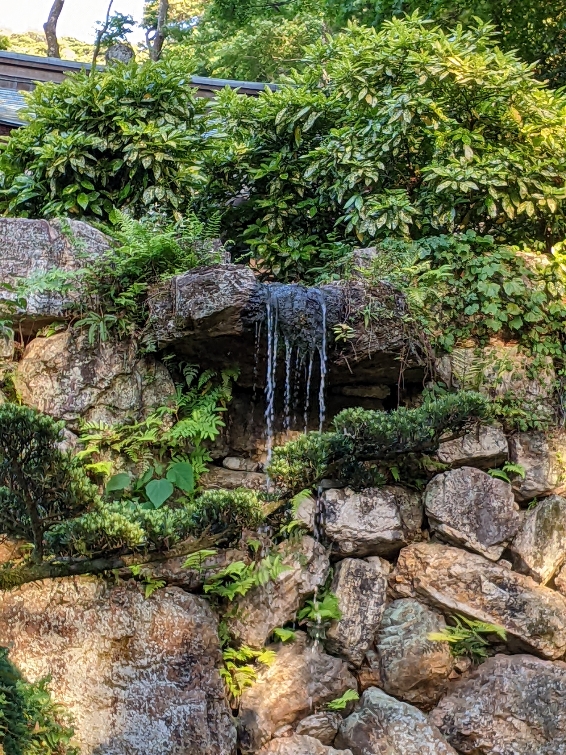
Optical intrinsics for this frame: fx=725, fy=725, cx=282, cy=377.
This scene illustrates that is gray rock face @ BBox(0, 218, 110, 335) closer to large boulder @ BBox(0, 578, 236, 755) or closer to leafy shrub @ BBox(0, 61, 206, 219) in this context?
leafy shrub @ BBox(0, 61, 206, 219)

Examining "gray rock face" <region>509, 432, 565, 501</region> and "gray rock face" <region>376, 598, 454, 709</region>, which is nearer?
"gray rock face" <region>376, 598, 454, 709</region>

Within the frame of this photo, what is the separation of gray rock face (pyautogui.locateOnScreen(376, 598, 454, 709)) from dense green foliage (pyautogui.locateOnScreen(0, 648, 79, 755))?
2.06m

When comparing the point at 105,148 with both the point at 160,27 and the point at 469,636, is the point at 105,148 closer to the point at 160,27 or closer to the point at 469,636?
the point at 469,636

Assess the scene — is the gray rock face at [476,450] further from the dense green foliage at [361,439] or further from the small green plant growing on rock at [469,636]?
the small green plant growing on rock at [469,636]

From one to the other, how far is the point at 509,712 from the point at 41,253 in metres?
4.77

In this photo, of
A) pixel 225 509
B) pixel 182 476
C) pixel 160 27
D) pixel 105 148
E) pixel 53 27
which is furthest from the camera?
pixel 160 27

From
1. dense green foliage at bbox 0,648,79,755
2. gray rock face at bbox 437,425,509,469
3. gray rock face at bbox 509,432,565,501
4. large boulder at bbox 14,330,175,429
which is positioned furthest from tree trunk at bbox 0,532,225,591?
gray rock face at bbox 509,432,565,501

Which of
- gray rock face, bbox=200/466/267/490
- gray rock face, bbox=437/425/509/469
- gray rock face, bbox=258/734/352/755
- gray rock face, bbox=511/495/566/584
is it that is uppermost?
gray rock face, bbox=437/425/509/469

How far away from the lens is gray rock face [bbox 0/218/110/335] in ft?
18.4

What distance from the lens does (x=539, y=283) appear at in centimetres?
634

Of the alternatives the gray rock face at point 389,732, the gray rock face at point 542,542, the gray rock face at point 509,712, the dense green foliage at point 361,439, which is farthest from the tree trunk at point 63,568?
the gray rock face at point 542,542

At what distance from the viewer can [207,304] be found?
527 centimetres

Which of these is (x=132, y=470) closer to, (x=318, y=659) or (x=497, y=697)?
(x=318, y=659)

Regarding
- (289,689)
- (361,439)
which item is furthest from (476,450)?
(289,689)
